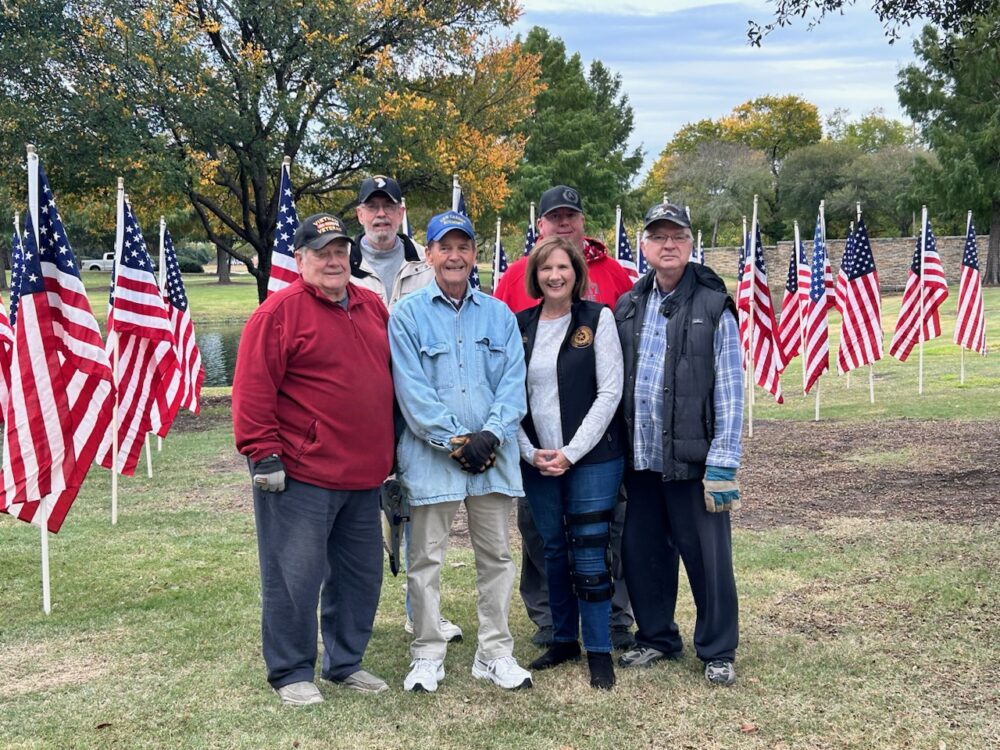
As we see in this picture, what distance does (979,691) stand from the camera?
4.66 m

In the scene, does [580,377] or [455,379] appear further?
[580,377]

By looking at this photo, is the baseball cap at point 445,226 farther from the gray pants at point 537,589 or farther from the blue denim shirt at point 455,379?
the gray pants at point 537,589

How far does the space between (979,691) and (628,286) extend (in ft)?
8.80

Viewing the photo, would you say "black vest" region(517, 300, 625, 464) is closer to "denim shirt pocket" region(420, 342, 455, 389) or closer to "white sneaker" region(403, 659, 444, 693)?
"denim shirt pocket" region(420, 342, 455, 389)

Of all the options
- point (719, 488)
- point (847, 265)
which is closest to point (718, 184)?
point (847, 265)

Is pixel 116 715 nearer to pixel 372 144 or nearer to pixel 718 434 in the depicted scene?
pixel 718 434

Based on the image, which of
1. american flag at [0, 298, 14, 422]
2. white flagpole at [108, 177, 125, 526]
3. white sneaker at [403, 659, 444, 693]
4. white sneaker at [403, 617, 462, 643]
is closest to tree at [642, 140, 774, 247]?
white flagpole at [108, 177, 125, 526]

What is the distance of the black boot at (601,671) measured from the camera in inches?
191

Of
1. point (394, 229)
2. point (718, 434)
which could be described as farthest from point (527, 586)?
point (394, 229)

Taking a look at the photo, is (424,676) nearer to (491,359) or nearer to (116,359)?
(491,359)

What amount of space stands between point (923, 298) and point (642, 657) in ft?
39.9

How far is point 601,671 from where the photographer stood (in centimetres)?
488

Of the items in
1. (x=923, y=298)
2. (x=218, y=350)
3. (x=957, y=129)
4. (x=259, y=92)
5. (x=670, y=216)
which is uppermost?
(x=957, y=129)

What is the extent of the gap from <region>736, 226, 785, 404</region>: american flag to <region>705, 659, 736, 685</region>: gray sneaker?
8.44 meters
